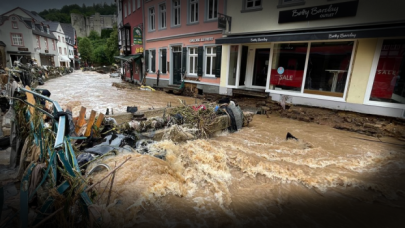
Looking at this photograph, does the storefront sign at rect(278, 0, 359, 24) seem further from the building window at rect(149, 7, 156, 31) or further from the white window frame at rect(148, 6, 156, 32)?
the building window at rect(149, 7, 156, 31)

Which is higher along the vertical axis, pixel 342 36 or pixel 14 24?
pixel 14 24

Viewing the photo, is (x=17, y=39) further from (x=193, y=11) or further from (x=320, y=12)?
(x=320, y=12)

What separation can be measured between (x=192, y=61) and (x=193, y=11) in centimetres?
321

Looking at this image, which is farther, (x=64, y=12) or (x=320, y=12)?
(x=64, y=12)

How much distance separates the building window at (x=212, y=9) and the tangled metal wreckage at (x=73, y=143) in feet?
22.3

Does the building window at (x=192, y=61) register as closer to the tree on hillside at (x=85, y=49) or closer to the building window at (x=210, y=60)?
the building window at (x=210, y=60)

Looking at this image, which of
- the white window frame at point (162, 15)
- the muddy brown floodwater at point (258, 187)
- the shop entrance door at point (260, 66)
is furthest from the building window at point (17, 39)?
the muddy brown floodwater at point (258, 187)

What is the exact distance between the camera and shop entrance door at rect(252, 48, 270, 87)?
11.2 meters

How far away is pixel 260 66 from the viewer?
11523 millimetres

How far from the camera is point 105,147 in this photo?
430cm

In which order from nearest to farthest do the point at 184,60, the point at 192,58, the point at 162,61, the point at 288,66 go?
the point at 288,66 → the point at 192,58 → the point at 184,60 → the point at 162,61

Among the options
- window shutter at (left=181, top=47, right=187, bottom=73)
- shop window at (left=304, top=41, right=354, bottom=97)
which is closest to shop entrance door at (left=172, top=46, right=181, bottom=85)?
window shutter at (left=181, top=47, right=187, bottom=73)

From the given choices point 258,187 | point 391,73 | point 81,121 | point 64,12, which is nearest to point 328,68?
point 391,73

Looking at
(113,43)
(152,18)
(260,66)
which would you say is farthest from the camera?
(113,43)
